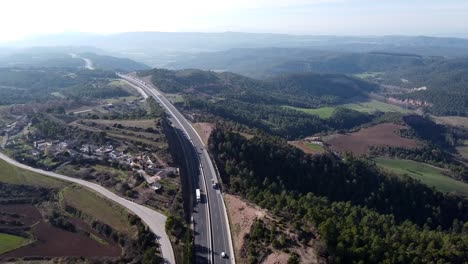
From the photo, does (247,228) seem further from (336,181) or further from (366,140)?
(366,140)

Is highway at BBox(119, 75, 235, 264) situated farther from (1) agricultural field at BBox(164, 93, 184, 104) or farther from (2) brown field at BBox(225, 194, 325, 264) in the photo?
(1) agricultural field at BBox(164, 93, 184, 104)

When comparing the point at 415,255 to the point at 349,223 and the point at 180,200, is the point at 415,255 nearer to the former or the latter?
the point at 349,223

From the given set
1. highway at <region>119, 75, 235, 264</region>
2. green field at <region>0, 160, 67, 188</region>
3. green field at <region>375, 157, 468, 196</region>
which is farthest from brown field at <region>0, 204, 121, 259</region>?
green field at <region>375, 157, 468, 196</region>

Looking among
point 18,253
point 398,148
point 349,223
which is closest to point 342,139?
point 398,148

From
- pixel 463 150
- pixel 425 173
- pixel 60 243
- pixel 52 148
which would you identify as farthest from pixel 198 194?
pixel 463 150

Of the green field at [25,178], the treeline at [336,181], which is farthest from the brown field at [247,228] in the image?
the green field at [25,178]
